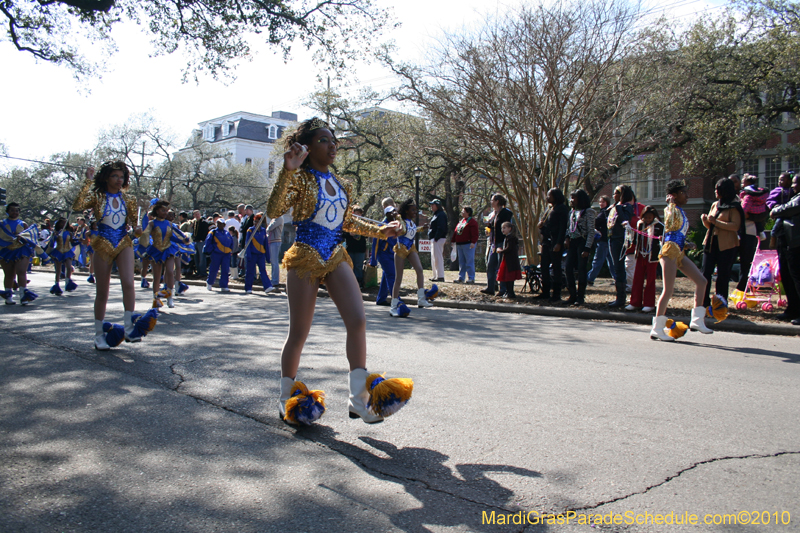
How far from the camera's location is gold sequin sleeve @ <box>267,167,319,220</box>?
3539mm

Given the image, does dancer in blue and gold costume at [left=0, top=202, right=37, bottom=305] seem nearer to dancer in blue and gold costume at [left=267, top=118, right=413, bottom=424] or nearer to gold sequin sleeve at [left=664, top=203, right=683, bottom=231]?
dancer in blue and gold costume at [left=267, top=118, right=413, bottom=424]

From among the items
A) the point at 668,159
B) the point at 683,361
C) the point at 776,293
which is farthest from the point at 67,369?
the point at 668,159

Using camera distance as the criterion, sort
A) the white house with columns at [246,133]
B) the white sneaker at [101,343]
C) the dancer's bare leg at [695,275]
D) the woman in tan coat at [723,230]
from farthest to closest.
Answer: the white house with columns at [246,133] → the woman in tan coat at [723,230] → the dancer's bare leg at [695,275] → the white sneaker at [101,343]

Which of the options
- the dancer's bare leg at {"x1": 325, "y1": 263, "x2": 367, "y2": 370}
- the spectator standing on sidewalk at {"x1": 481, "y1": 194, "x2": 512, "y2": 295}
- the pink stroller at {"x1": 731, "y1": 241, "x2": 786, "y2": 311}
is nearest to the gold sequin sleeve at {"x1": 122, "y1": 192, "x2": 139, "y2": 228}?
the dancer's bare leg at {"x1": 325, "y1": 263, "x2": 367, "y2": 370}

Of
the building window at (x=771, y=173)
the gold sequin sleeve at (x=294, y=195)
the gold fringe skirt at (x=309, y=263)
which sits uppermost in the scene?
the building window at (x=771, y=173)

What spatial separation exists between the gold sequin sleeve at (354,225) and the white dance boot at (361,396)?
0.98 metres

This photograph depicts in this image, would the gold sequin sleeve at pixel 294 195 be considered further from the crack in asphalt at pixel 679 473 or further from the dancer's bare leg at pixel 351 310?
the crack in asphalt at pixel 679 473

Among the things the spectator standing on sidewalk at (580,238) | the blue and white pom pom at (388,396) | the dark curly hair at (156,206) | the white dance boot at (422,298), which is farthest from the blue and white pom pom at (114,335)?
the spectator standing on sidewalk at (580,238)

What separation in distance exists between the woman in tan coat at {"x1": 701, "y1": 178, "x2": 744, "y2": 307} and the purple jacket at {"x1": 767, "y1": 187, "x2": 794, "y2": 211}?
50.5 inches

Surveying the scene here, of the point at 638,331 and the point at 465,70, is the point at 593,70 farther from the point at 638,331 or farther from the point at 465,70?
the point at 638,331

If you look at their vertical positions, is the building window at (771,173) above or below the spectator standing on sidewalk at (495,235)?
above

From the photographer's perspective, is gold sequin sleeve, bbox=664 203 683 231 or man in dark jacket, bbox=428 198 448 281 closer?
gold sequin sleeve, bbox=664 203 683 231

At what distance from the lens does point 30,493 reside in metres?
2.79

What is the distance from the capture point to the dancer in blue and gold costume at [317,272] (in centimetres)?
346
